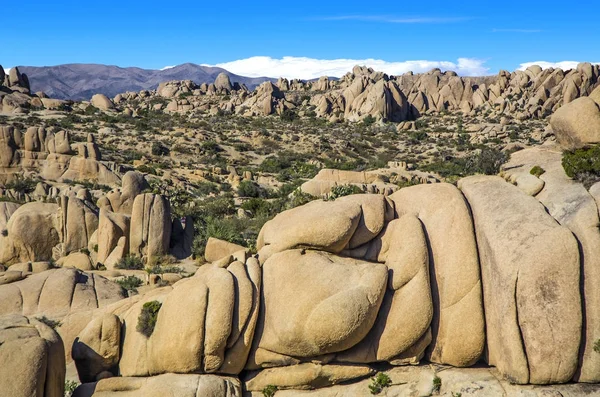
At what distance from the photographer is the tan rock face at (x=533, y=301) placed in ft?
42.8

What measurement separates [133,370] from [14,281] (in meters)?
8.49

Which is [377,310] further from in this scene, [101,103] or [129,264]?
[101,103]

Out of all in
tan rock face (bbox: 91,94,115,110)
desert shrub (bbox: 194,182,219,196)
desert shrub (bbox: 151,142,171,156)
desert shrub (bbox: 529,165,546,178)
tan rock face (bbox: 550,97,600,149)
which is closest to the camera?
tan rock face (bbox: 550,97,600,149)

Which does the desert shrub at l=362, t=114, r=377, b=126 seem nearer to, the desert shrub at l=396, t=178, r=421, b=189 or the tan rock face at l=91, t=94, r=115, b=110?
the tan rock face at l=91, t=94, r=115, b=110

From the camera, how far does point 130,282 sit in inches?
877

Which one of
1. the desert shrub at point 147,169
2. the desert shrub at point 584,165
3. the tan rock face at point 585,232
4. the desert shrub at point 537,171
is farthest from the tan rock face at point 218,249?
the desert shrub at point 147,169

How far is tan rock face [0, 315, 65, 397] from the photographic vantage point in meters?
11.7

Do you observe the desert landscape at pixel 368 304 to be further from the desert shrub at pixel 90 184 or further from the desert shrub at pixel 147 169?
the desert shrub at pixel 147 169

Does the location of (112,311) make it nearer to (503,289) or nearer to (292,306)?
(292,306)

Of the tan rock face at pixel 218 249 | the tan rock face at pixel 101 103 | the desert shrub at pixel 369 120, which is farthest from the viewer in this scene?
the tan rock face at pixel 101 103

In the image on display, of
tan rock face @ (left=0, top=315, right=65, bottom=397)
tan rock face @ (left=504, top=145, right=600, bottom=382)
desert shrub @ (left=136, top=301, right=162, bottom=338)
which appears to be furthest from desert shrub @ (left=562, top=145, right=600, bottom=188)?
tan rock face @ (left=0, top=315, right=65, bottom=397)

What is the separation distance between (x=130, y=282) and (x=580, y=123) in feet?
65.1

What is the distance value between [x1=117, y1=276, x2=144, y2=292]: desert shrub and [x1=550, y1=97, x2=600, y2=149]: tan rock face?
1898 cm

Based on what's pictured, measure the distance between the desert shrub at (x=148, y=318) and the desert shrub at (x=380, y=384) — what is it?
7.22 meters
